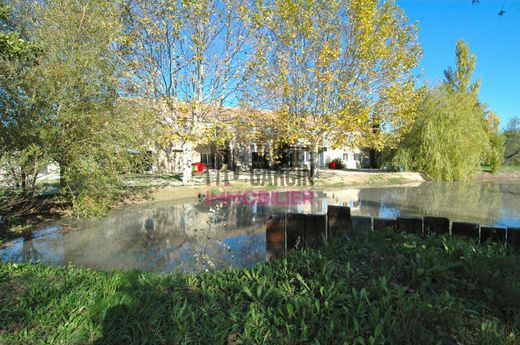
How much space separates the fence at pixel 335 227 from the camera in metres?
3.56

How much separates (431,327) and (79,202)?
831 cm

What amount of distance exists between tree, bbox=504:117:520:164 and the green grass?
53.8 metres

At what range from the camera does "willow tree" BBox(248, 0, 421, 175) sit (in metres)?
16.4

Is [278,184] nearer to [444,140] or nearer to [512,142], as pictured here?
[444,140]

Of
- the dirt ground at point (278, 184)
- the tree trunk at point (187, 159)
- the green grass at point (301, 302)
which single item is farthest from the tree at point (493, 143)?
the green grass at point (301, 302)

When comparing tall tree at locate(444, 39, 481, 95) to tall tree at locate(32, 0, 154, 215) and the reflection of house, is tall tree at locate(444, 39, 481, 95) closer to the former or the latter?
the reflection of house

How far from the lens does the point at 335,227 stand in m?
3.85

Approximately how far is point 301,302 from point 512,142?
61.7 metres

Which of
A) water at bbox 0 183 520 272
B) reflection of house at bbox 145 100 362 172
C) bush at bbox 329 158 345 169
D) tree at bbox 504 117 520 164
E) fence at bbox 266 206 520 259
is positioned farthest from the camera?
tree at bbox 504 117 520 164

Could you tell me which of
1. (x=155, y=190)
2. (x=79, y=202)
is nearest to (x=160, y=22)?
(x=155, y=190)

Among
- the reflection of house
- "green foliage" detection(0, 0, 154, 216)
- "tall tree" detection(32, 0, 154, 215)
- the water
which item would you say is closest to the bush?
the reflection of house

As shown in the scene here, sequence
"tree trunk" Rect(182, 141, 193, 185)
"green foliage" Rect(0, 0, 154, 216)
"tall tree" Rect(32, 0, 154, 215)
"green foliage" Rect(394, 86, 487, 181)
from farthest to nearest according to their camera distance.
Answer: "green foliage" Rect(394, 86, 487, 181), "tree trunk" Rect(182, 141, 193, 185), "tall tree" Rect(32, 0, 154, 215), "green foliage" Rect(0, 0, 154, 216)

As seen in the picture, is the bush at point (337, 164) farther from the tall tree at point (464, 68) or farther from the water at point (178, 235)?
the water at point (178, 235)

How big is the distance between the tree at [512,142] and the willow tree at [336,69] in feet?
128
